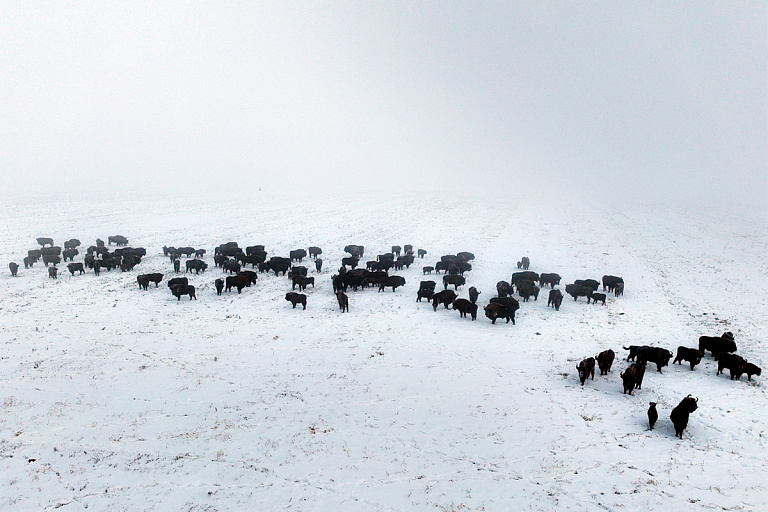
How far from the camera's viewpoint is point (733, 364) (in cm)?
1466

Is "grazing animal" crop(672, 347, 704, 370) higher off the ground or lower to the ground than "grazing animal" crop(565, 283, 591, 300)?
lower

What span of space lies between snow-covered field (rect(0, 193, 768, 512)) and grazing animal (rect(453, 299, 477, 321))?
0.48 meters

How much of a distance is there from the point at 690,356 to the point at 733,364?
4.12ft

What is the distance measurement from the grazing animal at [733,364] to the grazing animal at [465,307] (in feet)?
32.5

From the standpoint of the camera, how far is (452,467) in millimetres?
10250

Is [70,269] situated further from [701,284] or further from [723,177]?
[723,177]

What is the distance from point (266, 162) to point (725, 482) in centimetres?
19951

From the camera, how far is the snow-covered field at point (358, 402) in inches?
371

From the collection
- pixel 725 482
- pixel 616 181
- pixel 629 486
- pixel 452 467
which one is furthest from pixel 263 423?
pixel 616 181

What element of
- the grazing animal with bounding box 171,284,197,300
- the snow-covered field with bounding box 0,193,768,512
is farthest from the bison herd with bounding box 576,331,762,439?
the grazing animal with bounding box 171,284,197,300

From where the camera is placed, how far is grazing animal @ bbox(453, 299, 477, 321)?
21.0 metres

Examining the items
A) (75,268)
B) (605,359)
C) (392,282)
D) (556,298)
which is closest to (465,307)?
(556,298)

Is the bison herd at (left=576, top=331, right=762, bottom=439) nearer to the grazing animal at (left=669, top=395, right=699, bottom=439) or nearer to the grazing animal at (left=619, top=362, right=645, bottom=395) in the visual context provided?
the grazing animal at (left=619, top=362, right=645, bottom=395)

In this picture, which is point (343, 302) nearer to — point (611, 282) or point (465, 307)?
point (465, 307)
